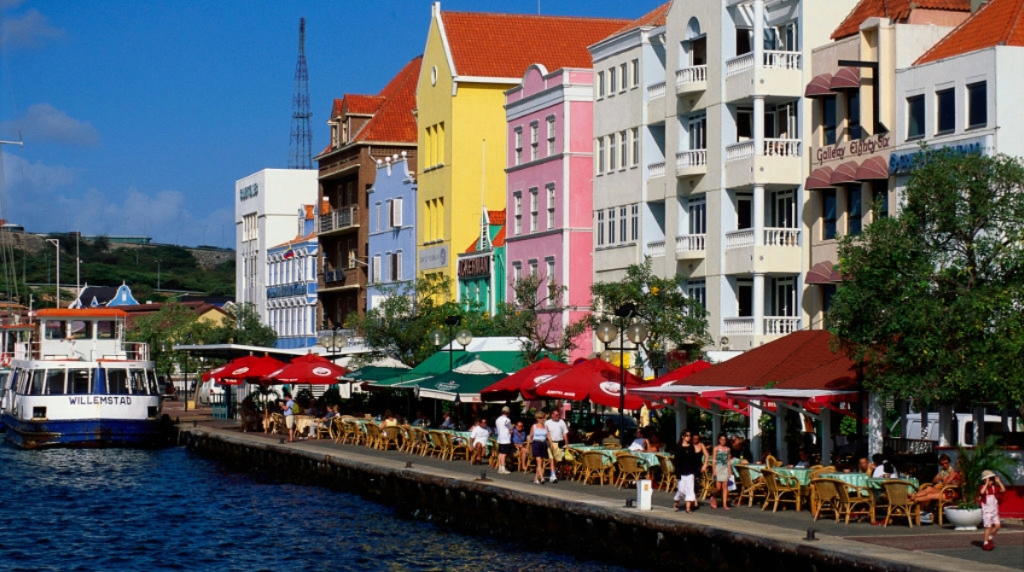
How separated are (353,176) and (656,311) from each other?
5454 cm

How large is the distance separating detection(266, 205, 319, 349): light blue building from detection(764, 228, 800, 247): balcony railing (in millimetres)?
58484

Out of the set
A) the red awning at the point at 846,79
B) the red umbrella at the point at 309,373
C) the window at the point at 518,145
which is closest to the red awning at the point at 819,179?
the red awning at the point at 846,79

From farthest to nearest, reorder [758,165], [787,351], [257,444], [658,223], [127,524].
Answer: [658,223] → [257,444] → [758,165] → [127,524] → [787,351]

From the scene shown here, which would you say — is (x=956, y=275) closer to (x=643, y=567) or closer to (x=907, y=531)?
(x=907, y=531)

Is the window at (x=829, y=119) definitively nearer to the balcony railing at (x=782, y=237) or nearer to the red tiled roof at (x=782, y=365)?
the balcony railing at (x=782, y=237)

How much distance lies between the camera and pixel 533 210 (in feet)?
247

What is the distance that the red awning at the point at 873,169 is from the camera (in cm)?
4884

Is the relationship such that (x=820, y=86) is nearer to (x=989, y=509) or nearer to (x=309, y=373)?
(x=309, y=373)

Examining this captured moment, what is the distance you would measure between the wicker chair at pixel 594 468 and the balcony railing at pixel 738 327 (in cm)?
1627

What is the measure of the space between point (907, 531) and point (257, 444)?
35.6 meters

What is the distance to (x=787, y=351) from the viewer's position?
37750 mm

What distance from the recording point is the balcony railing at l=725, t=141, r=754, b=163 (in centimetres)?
5603

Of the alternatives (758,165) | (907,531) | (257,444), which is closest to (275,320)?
(257,444)

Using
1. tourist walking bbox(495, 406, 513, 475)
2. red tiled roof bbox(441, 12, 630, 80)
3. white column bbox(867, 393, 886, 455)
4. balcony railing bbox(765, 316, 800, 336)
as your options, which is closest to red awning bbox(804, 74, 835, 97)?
balcony railing bbox(765, 316, 800, 336)
